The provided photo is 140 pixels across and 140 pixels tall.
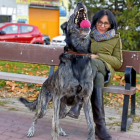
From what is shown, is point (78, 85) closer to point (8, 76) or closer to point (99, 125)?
point (99, 125)

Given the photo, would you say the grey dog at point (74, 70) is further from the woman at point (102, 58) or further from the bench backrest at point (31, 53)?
the bench backrest at point (31, 53)

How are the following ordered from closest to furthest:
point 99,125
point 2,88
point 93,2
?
point 99,125 → point 2,88 → point 93,2

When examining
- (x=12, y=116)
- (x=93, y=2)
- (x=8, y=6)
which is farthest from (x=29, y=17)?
(x=12, y=116)

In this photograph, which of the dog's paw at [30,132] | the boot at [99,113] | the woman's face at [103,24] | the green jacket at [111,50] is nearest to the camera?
the boot at [99,113]

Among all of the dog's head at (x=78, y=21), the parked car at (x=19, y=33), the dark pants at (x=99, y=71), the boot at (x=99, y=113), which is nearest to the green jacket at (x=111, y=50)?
the dark pants at (x=99, y=71)

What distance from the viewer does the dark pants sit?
362 cm

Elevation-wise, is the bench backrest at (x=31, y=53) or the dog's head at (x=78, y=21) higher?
the dog's head at (x=78, y=21)

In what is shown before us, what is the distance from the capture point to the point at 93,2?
10219mm

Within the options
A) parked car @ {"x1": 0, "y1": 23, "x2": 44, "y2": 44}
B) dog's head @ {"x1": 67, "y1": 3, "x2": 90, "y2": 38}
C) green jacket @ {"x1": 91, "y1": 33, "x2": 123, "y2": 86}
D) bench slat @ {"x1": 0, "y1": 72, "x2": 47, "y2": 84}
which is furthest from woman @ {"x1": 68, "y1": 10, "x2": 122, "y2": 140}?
parked car @ {"x1": 0, "y1": 23, "x2": 44, "y2": 44}

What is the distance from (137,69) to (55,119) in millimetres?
1950

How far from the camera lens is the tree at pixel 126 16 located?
32.7 ft

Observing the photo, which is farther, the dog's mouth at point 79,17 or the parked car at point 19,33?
the parked car at point 19,33

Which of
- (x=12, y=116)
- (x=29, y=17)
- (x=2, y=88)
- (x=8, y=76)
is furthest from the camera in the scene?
(x=29, y=17)

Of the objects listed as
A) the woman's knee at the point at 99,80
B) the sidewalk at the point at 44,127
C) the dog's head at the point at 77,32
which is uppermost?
the dog's head at the point at 77,32
